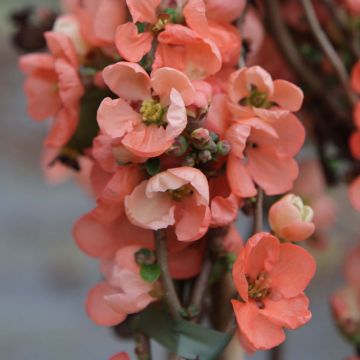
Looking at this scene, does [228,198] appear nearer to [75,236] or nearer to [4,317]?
[75,236]

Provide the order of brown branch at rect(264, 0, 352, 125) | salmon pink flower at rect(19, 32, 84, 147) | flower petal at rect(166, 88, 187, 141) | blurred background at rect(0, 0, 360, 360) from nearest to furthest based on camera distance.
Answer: flower petal at rect(166, 88, 187, 141)
salmon pink flower at rect(19, 32, 84, 147)
brown branch at rect(264, 0, 352, 125)
blurred background at rect(0, 0, 360, 360)

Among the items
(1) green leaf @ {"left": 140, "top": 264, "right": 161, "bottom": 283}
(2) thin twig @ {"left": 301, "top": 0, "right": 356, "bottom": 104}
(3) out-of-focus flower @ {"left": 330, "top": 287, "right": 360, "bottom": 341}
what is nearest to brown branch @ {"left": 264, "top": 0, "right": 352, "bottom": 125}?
(2) thin twig @ {"left": 301, "top": 0, "right": 356, "bottom": 104}

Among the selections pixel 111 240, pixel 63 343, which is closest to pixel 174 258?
pixel 111 240

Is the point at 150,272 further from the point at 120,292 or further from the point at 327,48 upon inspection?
the point at 327,48

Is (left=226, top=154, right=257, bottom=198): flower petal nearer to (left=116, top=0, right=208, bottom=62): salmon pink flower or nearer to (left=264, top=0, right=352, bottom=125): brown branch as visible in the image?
(left=116, top=0, right=208, bottom=62): salmon pink flower

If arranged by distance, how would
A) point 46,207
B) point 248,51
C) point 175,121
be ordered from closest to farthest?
point 175,121, point 248,51, point 46,207

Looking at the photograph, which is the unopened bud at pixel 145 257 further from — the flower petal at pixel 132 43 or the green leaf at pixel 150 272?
the flower petal at pixel 132 43
